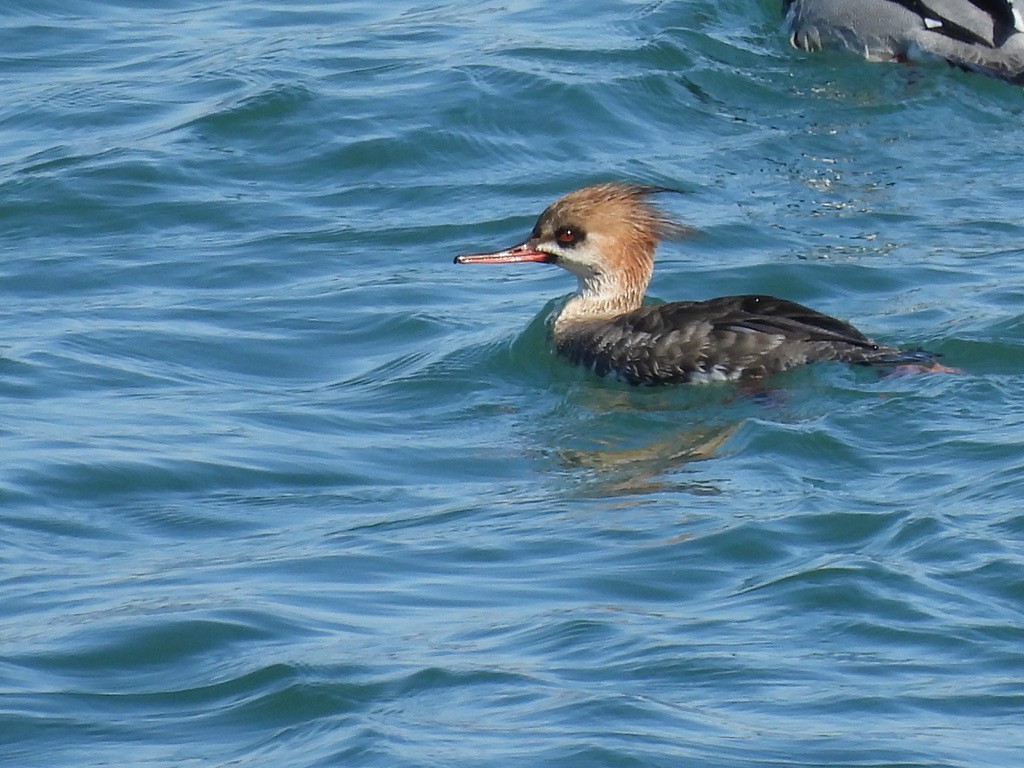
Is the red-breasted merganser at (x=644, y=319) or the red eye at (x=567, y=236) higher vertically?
the red eye at (x=567, y=236)

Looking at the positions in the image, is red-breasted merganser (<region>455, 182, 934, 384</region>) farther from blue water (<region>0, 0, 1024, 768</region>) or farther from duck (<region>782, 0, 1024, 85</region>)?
duck (<region>782, 0, 1024, 85</region>)

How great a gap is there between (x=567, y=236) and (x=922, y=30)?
463cm

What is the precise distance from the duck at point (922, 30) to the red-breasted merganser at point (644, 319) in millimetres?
3886

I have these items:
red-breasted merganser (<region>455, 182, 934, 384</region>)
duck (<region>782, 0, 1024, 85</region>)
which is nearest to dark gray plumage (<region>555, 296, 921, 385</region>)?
red-breasted merganser (<region>455, 182, 934, 384</region>)

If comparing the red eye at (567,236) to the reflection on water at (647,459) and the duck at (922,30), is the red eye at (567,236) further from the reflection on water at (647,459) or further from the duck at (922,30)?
the duck at (922,30)

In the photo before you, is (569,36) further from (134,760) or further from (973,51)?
(134,760)

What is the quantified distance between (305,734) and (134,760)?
0.46m

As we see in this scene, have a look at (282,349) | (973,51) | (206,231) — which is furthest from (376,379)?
(973,51)

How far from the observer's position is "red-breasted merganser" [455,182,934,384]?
30.9 feet

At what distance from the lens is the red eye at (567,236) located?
10.4 metres

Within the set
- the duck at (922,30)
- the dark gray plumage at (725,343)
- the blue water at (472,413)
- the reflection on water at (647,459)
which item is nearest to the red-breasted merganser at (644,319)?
the dark gray plumage at (725,343)

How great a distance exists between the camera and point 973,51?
1392 cm

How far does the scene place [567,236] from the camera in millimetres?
10461

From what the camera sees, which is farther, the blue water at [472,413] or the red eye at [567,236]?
the red eye at [567,236]
